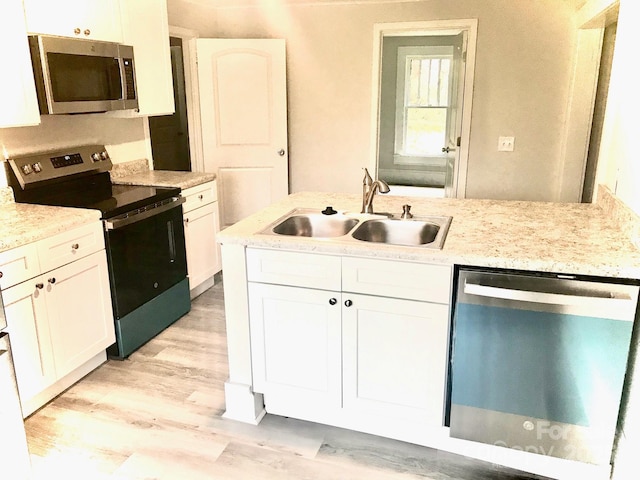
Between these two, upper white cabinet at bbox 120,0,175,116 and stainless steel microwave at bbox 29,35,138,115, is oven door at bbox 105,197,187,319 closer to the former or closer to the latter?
stainless steel microwave at bbox 29,35,138,115

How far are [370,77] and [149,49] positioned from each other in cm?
196

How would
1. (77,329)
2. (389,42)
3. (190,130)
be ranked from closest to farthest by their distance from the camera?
(77,329) → (190,130) → (389,42)

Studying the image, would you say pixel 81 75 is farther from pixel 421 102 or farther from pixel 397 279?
pixel 421 102

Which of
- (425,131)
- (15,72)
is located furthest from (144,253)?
(425,131)

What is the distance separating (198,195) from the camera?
11.8ft

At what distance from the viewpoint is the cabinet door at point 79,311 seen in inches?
97.4

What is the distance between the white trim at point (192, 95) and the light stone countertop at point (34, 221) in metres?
2.09

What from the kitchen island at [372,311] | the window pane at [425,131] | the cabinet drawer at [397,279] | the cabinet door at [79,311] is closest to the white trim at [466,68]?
the kitchen island at [372,311]

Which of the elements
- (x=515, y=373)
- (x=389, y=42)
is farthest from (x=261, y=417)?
(x=389, y=42)

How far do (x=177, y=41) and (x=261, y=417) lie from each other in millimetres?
3724

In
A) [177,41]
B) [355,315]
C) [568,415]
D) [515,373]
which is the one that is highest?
[177,41]

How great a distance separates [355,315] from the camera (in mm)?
2100

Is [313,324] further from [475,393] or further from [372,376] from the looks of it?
[475,393]

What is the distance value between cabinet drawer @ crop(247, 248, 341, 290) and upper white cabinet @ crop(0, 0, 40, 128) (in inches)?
56.3
